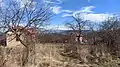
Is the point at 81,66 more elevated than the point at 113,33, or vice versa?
the point at 113,33

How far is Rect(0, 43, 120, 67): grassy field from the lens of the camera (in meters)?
12.9

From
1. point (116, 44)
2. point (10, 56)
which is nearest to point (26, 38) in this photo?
point (10, 56)

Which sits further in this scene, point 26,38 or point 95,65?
point 95,65

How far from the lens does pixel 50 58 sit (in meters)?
18.7

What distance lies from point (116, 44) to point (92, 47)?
437 centimetres

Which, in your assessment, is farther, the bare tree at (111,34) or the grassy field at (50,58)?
the bare tree at (111,34)

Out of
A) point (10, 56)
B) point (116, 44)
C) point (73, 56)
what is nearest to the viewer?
point (10, 56)

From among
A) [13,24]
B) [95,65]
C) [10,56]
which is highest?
[13,24]

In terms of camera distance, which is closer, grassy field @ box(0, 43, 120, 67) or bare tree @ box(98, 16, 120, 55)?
grassy field @ box(0, 43, 120, 67)

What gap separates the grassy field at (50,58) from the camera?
1292 cm

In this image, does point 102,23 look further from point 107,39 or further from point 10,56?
point 10,56

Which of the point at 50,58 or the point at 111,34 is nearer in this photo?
the point at 50,58

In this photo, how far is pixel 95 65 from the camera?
63.5ft

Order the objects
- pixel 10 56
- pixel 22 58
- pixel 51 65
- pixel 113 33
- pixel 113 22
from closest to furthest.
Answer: pixel 10 56 < pixel 22 58 < pixel 51 65 < pixel 113 33 < pixel 113 22
